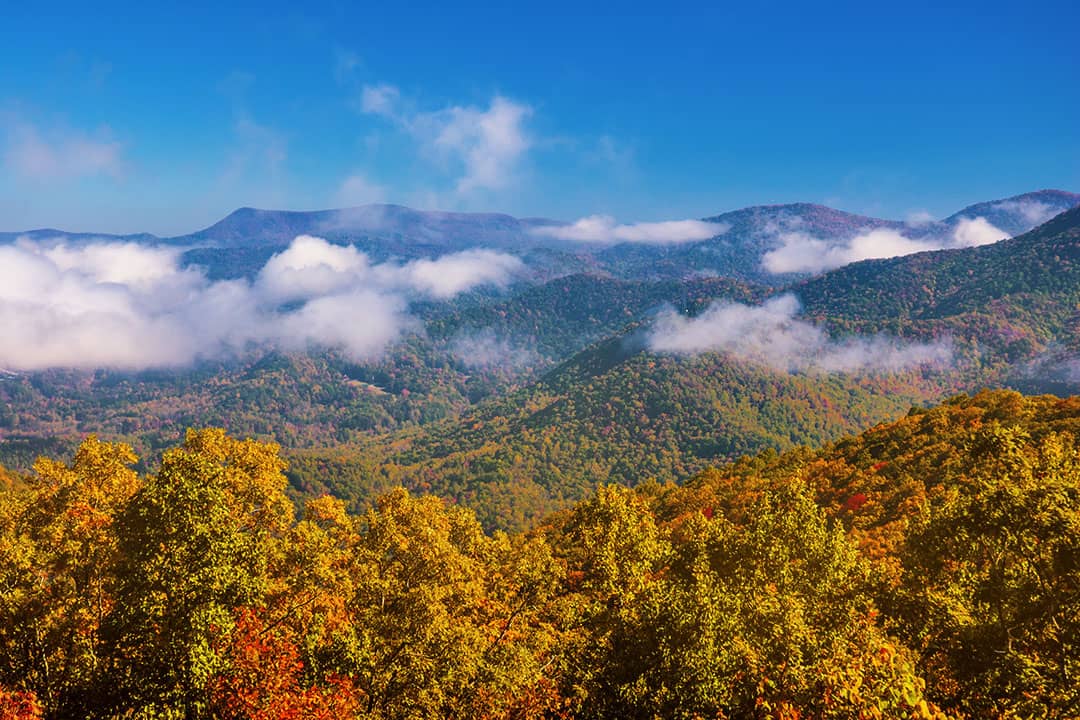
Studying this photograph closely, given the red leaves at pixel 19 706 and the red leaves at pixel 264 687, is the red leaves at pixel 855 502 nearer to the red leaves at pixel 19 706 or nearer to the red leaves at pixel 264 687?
the red leaves at pixel 264 687

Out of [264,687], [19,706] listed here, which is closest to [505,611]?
[264,687]

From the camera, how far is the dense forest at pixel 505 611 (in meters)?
24.1

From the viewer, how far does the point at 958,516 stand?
29031 millimetres

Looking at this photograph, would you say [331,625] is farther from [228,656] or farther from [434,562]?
[228,656]

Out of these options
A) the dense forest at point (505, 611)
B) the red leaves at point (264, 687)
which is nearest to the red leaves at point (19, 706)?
the dense forest at point (505, 611)

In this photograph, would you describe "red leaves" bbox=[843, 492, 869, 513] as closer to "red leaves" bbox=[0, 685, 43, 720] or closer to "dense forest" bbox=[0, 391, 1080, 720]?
"dense forest" bbox=[0, 391, 1080, 720]

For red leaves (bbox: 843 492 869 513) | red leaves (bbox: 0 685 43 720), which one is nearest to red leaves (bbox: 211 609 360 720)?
red leaves (bbox: 0 685 43 720)

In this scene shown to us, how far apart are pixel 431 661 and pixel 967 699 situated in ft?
78.0

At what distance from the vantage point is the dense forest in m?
24.1

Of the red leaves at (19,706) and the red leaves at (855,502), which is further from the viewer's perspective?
the red leaves at (855,502)

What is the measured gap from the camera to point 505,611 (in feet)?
157

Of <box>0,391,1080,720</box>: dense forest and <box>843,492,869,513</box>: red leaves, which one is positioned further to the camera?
<box>843,492,869,513</box>: red leaves

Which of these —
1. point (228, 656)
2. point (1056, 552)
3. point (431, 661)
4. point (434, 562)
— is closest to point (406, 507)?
point (434, 562)

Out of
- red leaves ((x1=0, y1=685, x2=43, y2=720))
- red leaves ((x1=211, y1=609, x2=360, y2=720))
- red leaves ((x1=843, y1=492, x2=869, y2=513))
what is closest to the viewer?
red leaves ((x1=0, y1=685, x2=43, y2=720))
